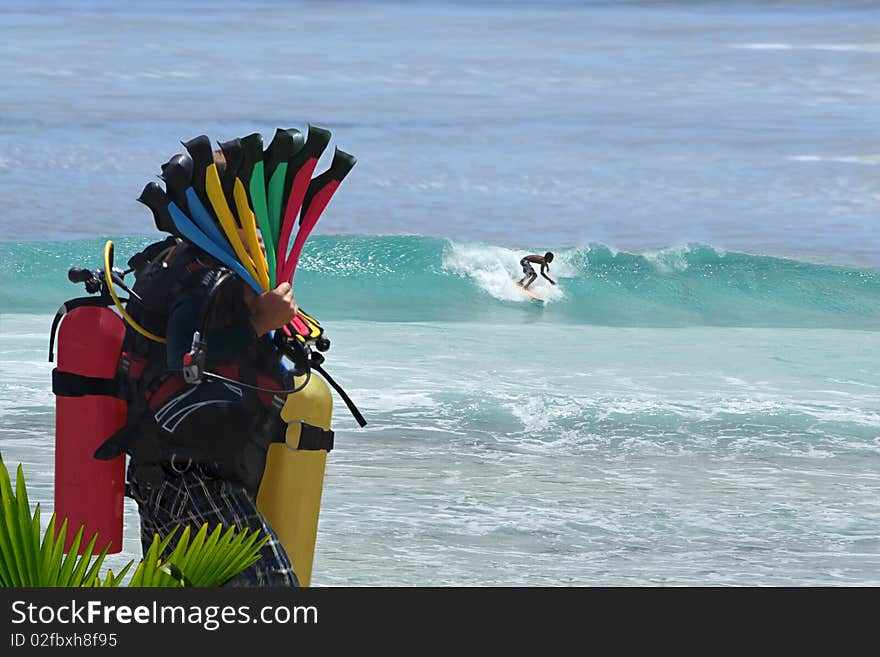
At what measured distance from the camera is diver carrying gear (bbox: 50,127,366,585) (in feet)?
13.7

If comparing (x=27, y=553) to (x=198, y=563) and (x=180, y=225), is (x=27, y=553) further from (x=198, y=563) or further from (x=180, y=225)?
(x=180, y=225)

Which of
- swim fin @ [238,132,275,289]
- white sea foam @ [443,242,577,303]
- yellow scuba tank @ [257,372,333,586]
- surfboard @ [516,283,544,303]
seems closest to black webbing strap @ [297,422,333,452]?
yellow scuba tank @ [257,372,333,586]

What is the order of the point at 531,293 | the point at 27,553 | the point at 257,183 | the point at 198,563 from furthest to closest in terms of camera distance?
the point at 531,293 < the point at 257,183 < the point at 198,563 < the point at 27,553

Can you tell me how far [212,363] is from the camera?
13.6 feet

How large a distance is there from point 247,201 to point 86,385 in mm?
665

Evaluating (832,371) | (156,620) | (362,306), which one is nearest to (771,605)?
(156,620)

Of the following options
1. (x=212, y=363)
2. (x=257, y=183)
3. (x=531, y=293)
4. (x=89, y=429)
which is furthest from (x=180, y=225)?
(x=531, y=293)

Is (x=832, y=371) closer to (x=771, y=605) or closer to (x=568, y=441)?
(x=568, y=441)

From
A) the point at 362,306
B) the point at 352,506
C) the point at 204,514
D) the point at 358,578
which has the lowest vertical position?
the point at 204,514

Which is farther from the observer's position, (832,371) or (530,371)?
(832,371)

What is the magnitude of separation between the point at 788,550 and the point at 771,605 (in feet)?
14.3

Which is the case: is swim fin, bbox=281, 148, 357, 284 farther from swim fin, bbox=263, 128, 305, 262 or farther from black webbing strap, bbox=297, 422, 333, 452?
black webbing strap, bbox=297, 422, 333, 452

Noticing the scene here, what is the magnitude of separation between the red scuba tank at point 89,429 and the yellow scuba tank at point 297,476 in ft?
1.37

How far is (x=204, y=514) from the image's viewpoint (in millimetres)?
4262
